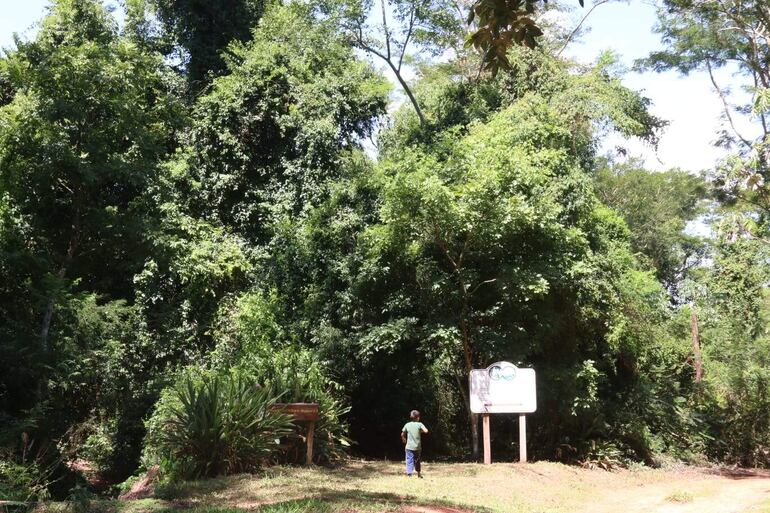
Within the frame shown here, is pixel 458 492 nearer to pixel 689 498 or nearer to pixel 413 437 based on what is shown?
pixel 413 437

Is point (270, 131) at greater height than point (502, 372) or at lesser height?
greater

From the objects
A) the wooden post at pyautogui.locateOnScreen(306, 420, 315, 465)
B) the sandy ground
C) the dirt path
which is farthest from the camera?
the wooden post at pyautogui.locateOnScreen(306, 420, 315, 465)

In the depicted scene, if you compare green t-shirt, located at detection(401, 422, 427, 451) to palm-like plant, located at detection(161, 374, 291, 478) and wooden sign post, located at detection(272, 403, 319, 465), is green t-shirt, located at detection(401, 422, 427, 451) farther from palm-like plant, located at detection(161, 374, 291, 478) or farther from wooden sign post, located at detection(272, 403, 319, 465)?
palm-like plant, located at detection(161, 374, 291, 478)

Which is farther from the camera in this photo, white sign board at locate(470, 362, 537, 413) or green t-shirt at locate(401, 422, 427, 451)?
white sign board at locate(470, 362, 537, 413)

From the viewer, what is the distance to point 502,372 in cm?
1253

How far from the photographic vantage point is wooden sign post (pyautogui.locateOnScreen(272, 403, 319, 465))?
34.9 feet

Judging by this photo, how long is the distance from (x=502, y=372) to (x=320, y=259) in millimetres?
5772

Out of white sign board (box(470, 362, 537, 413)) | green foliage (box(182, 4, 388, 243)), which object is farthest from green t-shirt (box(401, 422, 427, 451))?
green foliage (box(182, 4, 388, 243))

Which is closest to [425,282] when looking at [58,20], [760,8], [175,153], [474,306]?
[474,306]

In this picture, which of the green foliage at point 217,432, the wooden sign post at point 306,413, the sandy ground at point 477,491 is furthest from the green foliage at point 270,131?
the sandy ground at point 477,491

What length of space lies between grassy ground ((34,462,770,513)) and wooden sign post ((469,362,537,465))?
1055 millimetres

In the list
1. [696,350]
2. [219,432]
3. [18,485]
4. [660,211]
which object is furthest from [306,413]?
[660,211]

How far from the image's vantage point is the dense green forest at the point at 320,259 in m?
13.2

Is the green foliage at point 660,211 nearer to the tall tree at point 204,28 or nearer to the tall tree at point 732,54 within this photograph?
the tall tree at point 732,54
